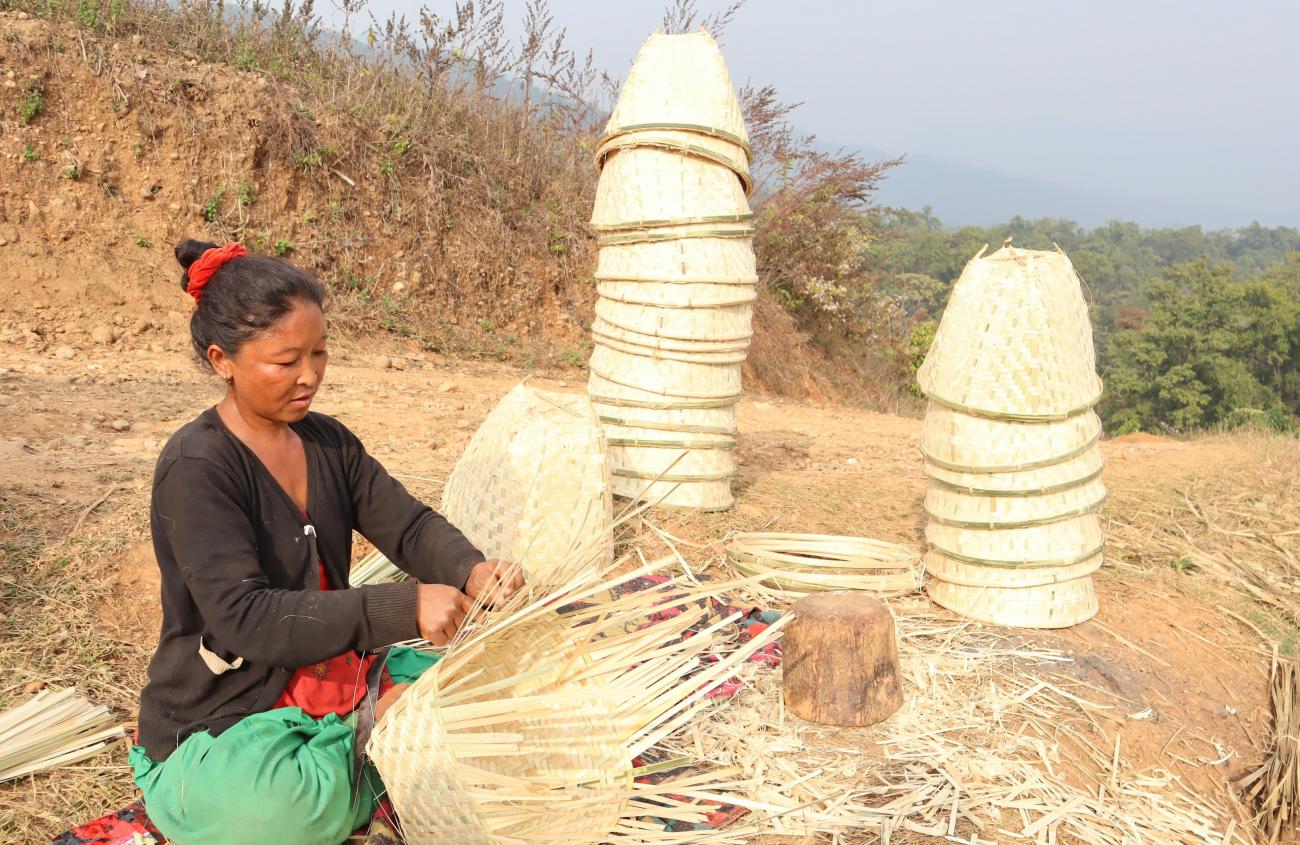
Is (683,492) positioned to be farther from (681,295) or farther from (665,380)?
(681,295)

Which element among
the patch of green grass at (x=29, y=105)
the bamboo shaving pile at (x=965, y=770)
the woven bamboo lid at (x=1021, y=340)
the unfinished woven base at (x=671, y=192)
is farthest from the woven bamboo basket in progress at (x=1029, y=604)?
the patch of green grass at (x=29, y=105)

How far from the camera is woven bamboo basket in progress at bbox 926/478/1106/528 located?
130 inches

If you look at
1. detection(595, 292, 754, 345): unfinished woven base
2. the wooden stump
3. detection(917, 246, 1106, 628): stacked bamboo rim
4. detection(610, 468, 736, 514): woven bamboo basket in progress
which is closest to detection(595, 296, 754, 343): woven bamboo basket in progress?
detection(595, 292, 754, 345): unfinished woven base

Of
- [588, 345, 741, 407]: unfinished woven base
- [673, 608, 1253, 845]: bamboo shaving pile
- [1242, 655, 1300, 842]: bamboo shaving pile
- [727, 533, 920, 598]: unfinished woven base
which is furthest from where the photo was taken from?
[588, 345, 741, 407]: unfinished woven base

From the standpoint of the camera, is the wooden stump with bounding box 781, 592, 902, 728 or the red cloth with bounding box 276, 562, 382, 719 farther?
the wooden stump with bounding box 781, 592, 902, 728

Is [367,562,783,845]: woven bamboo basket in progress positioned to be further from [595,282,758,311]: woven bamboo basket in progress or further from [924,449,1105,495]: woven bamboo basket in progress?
[595,282,758,311]: woven bamboo basket in progress

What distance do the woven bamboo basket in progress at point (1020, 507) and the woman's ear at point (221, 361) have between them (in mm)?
2356

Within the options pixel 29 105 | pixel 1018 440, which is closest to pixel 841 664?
pixel 1018 440

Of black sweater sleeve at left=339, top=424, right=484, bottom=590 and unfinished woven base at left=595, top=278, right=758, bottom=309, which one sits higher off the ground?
unfinished woven base at left=595, top=278, right=758, bottom=309

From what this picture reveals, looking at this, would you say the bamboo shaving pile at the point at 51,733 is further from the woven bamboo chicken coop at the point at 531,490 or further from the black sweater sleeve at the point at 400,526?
the woven bamboo chicken coop at the point at 531,490

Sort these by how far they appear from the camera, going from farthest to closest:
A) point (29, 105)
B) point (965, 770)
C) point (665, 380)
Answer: point (29, 105), point (665, 380), point (965, 770)

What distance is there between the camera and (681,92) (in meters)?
3.95

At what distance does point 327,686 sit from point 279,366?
0.71 metres

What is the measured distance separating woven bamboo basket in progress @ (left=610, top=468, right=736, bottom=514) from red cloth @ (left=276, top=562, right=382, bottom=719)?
6.30 ft
